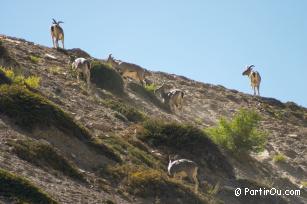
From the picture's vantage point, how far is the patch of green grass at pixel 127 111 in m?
32.5

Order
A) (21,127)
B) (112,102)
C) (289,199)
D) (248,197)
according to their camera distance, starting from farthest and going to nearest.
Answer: (112,102) → (289,199) → (248,197) → (21,127)

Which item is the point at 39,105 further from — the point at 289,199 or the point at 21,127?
the point at 289,199

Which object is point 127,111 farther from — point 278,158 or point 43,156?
point 43,156

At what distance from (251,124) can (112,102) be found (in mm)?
6086

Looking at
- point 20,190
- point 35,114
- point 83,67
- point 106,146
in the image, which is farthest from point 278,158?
point 20,190

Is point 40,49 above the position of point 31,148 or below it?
above

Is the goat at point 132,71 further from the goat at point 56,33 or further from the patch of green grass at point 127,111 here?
the patch of green grass at point 127,111

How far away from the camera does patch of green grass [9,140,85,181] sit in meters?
21.1

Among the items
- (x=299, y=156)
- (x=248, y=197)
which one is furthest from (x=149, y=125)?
(x=299, y=156)

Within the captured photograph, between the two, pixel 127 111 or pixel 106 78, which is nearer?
pixel 127 111

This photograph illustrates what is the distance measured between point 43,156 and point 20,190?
13.8ft

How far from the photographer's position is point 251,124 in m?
35.1

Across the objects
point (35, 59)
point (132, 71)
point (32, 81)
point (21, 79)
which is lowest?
point (21, 79)

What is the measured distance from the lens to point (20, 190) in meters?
17.4
